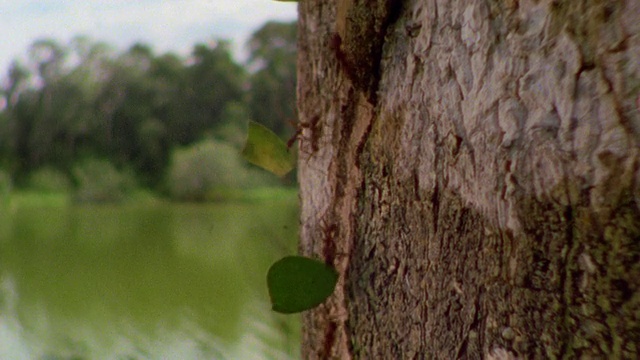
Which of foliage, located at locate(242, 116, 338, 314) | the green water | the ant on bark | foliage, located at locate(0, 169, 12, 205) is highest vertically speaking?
the ant on bark

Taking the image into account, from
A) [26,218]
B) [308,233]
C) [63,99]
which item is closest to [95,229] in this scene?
[26,218]

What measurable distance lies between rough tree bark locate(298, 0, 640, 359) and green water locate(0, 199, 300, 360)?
146cm

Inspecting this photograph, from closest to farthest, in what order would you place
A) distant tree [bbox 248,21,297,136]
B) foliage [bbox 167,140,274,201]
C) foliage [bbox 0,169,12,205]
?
distant tree [bbox 248,21,297,136], foliage [bbox 167,140,274,201], foliage [bbox 0,169,12,205]

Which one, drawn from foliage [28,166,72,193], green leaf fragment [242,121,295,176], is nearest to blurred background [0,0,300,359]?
foliage [28,166,72,193]

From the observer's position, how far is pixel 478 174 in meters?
0.30

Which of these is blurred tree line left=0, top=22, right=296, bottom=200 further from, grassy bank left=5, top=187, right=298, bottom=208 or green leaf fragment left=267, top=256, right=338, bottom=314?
green leaf fragment left=267, top=256, right=338, bottom=314

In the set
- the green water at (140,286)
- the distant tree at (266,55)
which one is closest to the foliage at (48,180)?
the green water at (140,286)

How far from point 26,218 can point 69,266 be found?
3376mm

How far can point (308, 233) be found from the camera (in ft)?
1.41

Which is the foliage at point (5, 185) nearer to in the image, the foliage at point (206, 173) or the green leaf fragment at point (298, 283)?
the foliage at point (206, 173)

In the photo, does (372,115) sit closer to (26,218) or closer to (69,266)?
(69,266)

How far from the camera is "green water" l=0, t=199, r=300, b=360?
11.0 ft

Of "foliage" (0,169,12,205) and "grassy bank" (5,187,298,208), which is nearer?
"grassy bank" (5,187,298,208)

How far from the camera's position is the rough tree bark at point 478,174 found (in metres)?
0.26
